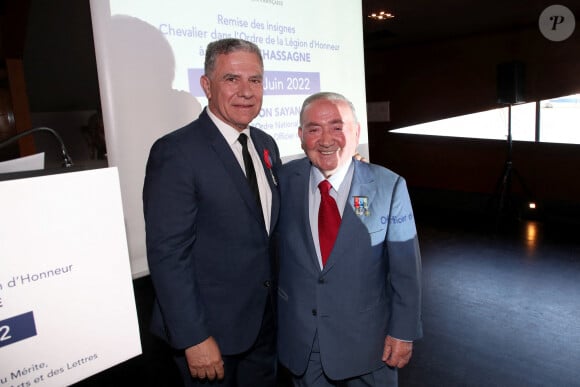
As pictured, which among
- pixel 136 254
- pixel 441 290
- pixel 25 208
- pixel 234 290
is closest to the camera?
pixel 25 208

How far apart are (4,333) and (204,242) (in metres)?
0.68

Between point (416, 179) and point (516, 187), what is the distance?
73.0 inches

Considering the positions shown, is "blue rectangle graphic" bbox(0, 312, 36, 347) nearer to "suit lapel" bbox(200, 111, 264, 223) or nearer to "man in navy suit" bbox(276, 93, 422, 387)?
"suit lapel" bbox(200, 111, 264, 223)

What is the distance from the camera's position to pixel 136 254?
191 cm

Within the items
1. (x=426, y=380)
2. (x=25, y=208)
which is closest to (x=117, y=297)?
(x=25, y=208)

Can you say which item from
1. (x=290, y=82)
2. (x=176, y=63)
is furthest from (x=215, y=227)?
(x=290, y=82)

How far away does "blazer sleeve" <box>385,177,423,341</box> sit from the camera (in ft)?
4.65

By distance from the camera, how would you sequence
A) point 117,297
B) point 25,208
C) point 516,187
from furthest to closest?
point 516,187, point 117,297, point 25,208

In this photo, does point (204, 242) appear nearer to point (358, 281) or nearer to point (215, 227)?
point (215, 227)

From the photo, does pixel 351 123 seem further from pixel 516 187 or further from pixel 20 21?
pixel 516 187

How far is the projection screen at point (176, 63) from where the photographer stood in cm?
173

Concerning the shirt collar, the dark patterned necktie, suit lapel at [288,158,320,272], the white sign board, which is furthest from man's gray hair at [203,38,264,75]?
the white sign board

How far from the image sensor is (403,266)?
4.68ft

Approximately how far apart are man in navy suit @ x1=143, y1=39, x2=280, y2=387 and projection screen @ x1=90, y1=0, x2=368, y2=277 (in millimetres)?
480
